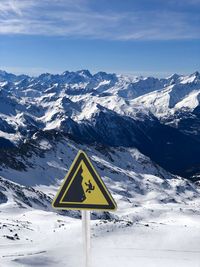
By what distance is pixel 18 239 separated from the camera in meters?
39.3

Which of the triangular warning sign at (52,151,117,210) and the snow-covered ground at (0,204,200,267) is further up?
the triangular warning sign at (52,151,117,210)

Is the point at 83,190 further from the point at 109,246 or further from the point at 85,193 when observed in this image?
the point at 109,246

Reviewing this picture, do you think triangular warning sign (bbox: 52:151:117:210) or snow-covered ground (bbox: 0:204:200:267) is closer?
triangular warning sign (bbox: 52:151:117:210)

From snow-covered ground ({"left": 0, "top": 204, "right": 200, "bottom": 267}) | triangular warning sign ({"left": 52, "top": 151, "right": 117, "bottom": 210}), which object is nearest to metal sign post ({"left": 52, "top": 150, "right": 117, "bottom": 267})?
triangular warning sign ({"left": 52, "top": 151, "right": 117, "bottom": 210})

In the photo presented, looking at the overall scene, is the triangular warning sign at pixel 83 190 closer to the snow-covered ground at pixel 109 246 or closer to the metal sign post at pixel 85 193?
the metal sign post at pixel 85 193

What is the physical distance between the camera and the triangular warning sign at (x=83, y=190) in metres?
12.7

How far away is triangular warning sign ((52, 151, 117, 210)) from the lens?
1274 cm

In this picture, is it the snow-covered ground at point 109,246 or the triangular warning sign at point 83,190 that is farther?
the snow-covered ground at point 109,246

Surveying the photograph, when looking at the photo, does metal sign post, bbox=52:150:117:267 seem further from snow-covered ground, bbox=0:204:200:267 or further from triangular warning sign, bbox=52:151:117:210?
snow-covered ground, bbox=0:204:200:267

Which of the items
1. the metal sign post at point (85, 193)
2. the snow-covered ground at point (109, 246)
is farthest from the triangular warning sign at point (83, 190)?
the snow-covered ground at point (109, 246)

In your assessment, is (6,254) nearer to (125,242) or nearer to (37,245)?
(37,245)

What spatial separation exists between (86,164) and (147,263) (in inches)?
650

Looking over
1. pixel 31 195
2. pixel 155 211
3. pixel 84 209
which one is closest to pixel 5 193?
pixel 31 195

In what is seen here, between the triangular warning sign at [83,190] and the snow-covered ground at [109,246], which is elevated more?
the triangular warning sign at [83,190]
